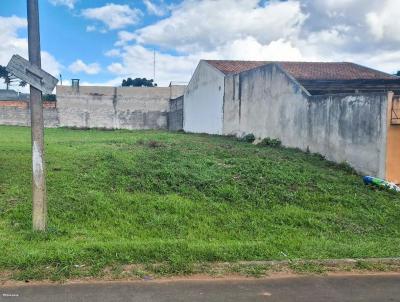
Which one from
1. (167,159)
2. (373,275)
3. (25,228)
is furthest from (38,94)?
(167,159)

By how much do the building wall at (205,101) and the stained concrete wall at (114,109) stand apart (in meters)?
6.07

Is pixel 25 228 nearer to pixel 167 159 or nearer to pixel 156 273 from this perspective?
pixel 156 273

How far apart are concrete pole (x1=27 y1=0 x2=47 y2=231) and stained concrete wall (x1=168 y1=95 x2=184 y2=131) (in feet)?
85.1

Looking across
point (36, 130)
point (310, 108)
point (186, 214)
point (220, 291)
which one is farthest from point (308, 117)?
point (220, 291)

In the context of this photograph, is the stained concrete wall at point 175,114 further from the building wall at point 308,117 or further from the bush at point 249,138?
the bush at point 249,138

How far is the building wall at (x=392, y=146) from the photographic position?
28.0 ft

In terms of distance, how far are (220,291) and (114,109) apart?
3196 centimetres

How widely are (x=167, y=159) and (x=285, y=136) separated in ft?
18.5

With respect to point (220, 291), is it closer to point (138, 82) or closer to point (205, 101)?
point (205, 101)

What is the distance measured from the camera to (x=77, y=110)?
34.3 meters

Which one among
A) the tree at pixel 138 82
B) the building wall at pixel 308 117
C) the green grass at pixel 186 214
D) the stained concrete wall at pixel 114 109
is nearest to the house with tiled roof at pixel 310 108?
the building wall at pixel 308 117

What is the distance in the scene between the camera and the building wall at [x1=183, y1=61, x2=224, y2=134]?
22297mm

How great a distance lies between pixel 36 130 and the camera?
16.1 feet

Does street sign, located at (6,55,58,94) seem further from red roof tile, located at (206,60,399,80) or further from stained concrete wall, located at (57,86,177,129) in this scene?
stained concrete wall, located at (57,86,177,129)
